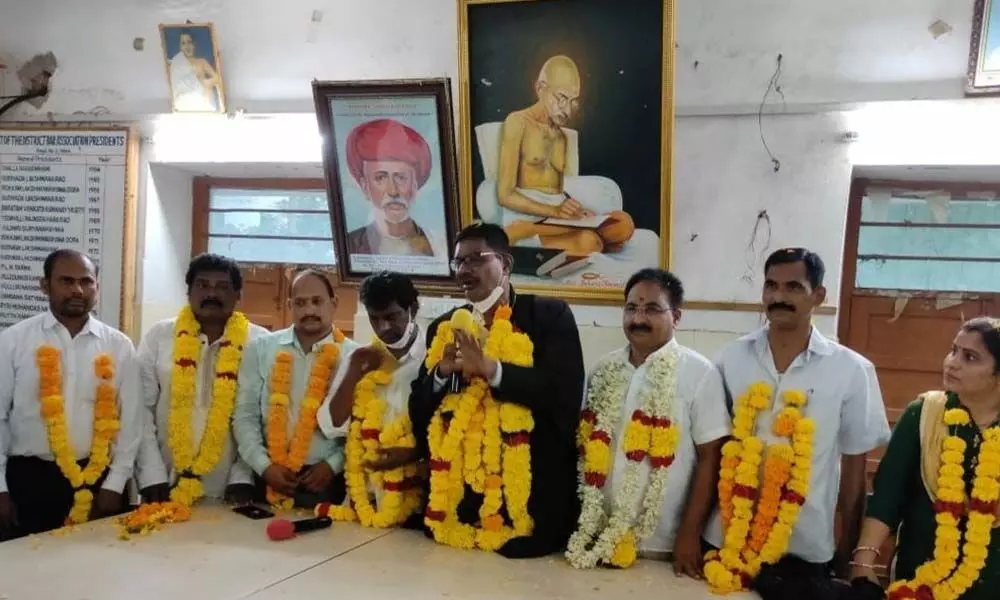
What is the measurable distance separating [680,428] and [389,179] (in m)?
2.33

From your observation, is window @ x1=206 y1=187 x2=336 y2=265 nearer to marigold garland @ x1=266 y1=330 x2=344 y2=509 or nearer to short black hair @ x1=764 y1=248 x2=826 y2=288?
marigold garland @ x1=266 y1=330 x2=344 y2=509

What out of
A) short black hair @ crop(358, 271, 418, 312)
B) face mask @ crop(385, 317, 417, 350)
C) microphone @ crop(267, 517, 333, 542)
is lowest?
microphone @ crop(267, 517, 333, 542)

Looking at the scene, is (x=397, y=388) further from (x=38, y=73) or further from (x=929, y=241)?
(x=38, y=73)

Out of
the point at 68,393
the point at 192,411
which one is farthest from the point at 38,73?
the point at 192,411

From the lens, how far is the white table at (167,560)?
2.37 m

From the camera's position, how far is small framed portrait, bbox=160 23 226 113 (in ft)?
15.1

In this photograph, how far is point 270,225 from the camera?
5.04 metres

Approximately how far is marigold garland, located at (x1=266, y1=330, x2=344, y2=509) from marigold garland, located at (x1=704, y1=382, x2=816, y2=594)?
157 centimetres

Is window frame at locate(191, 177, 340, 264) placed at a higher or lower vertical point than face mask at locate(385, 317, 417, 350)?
higher

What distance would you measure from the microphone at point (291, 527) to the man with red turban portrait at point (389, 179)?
1.80m

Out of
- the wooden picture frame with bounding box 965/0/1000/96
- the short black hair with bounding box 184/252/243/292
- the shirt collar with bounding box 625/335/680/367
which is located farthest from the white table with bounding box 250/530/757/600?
the wooden picture frame with bounding box 965/0/1000/96

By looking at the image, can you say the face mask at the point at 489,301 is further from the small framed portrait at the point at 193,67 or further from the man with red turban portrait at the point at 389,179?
the small framed portrait at the point at 193,67

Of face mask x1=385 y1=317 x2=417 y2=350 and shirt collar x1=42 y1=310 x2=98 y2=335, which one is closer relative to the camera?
face mask x1=385 y1=317 x2=417 y2=350

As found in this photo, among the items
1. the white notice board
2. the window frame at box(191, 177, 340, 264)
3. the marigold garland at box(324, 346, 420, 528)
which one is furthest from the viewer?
the window frame at box(191, 177, 340, 264)
